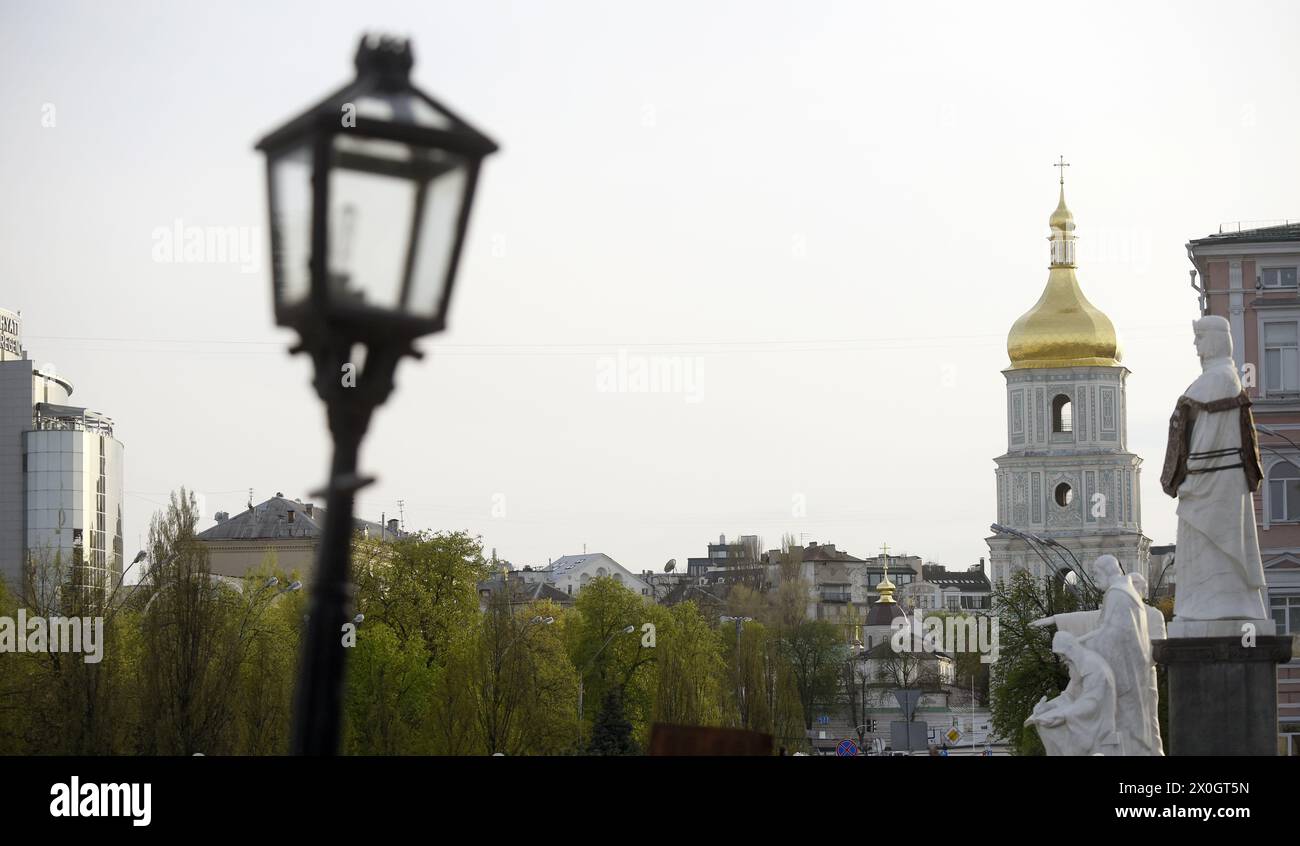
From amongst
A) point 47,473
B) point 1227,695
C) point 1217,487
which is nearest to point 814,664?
point 47,473

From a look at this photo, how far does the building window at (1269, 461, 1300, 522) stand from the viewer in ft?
172

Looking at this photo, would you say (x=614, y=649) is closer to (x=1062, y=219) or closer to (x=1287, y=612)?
(x=1287, y=612)

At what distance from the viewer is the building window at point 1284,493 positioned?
52375 mm

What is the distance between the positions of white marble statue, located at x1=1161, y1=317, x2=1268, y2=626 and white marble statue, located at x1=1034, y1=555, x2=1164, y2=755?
707 mm

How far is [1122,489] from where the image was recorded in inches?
4437

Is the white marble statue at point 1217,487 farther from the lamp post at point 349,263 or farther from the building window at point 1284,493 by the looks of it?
the building window at point 1284,493

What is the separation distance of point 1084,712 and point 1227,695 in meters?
1.47

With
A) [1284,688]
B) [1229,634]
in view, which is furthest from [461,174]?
[1284,688]

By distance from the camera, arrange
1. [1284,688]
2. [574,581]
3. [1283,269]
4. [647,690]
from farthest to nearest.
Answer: [574,581], [647,690], [1283,269], [1284,688]

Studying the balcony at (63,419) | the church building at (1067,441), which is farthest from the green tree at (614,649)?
the balcony at (63,419)

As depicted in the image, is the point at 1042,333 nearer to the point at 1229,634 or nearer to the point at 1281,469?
the point at 1281,469

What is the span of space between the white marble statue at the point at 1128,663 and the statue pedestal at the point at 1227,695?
2.93ft

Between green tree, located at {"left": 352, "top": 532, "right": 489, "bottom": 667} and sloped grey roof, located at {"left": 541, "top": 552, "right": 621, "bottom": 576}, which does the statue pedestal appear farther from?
sloped grey roof, located at {"left": 541, "top": 552, "right": 621, "bottom": 576}
